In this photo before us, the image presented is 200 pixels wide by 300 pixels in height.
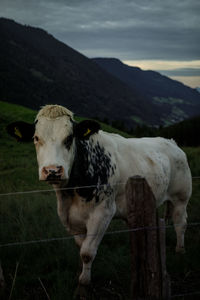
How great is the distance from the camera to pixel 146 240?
279 cm

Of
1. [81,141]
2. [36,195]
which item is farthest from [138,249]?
[36,195]

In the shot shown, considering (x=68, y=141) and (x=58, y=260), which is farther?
(x=58, y=260)

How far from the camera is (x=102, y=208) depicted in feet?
12.9

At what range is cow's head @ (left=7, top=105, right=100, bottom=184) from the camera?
Answer: 3.17 m

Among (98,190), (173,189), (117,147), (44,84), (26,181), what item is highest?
(44,84)

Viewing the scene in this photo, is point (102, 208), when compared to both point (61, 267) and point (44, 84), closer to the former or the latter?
point (61, 267)

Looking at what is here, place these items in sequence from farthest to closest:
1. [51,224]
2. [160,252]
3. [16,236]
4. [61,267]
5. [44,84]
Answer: [44,84], [51,224], [16,236], [61,267], [160,252]

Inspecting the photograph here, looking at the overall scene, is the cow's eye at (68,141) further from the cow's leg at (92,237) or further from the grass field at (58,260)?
the grass field at (58,260)

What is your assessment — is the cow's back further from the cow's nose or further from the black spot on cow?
the cow's nose

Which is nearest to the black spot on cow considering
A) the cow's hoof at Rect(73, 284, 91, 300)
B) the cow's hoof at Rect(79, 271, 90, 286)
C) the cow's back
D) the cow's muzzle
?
the cow's back

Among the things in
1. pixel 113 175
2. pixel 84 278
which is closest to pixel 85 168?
pixel 113 175

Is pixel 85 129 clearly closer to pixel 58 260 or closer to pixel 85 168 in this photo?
pixel 85 168

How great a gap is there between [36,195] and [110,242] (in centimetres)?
323

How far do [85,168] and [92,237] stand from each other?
0.80 meters
